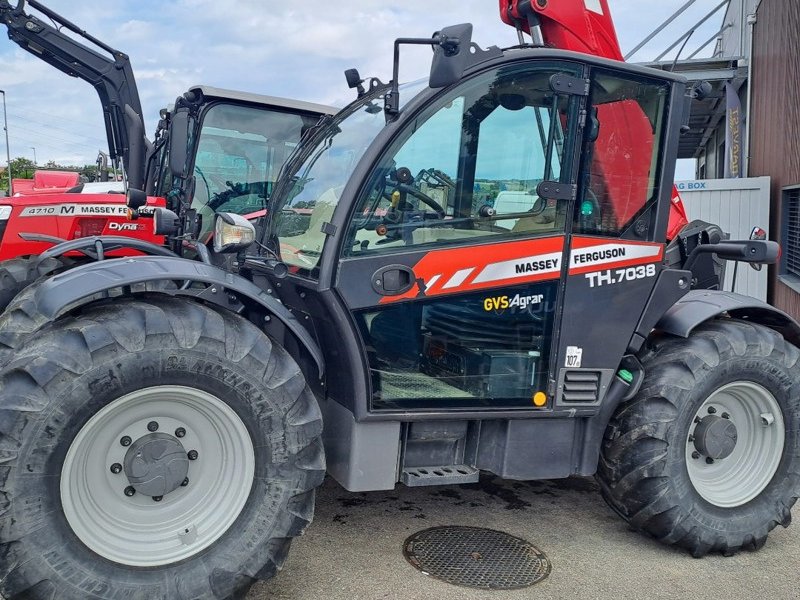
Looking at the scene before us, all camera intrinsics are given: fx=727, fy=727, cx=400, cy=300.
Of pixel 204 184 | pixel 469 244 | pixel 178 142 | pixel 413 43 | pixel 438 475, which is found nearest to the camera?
pixel 413 43

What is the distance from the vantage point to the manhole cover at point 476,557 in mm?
3465

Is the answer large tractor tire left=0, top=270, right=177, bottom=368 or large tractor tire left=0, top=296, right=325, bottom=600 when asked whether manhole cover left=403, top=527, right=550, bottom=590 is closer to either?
large tractor tire left=0, top=296, right=325, bottom=600

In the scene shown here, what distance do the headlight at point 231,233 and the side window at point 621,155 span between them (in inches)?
62.5

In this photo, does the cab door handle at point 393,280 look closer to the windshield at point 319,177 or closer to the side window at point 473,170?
the side window at point 473,170

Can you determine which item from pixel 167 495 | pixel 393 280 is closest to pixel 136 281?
pixel 167 495

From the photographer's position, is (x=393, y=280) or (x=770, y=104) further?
(x=770, y=104)

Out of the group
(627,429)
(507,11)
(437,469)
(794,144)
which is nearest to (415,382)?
(437,469)

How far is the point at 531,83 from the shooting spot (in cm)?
342

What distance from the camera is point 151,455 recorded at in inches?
115

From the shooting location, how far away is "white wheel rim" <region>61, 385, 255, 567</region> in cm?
283

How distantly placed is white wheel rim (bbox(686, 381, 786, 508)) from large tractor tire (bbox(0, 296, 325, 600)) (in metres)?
2.22

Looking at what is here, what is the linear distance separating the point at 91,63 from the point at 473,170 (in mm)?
7373

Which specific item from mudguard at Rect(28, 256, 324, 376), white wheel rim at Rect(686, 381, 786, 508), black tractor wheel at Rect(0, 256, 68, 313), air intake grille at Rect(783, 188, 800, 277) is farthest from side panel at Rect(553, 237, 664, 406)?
air intake grille at Rect(783, 188, 800, 277)

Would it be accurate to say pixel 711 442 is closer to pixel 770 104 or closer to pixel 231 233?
pixel 231 233
